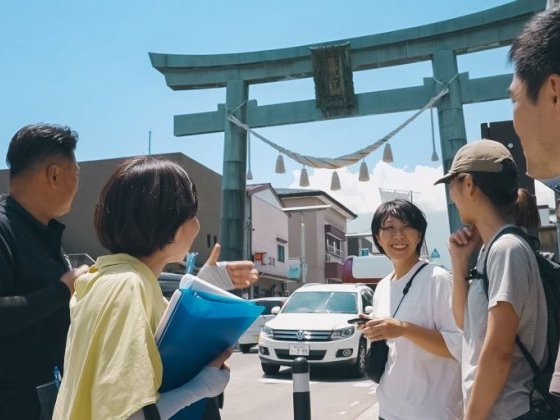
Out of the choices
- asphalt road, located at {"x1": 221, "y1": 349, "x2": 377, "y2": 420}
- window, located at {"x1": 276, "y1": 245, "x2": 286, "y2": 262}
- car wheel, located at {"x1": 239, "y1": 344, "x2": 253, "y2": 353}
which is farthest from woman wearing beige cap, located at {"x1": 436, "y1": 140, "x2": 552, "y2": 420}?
window, located at {"x1": 276, "y1": 245, "x2": 286, "y2": 262}

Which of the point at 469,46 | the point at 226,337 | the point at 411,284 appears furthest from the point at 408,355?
the point at 469,46

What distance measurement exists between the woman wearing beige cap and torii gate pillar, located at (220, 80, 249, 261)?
12.1m

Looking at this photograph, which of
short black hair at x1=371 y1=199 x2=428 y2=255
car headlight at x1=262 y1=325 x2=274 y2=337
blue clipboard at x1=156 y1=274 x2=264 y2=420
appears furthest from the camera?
car headlight at x1=262 y1=325 x2=274 y2=337

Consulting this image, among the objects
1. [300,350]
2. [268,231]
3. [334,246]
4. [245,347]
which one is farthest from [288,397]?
[334,246]

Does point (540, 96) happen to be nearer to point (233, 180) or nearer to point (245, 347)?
point (233, 180)

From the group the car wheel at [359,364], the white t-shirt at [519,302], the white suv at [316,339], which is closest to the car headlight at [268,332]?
the white suv at [316,339]

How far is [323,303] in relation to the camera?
436 inches

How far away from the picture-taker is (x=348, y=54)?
13422mm

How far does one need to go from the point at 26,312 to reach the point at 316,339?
27.3 ft

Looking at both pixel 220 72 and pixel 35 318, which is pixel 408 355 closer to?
pixel 35 318

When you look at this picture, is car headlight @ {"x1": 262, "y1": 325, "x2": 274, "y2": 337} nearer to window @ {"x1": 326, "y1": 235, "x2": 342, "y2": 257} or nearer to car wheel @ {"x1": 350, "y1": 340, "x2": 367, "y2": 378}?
car wheel @ {"x1": 350, "y1": 340, "x2": 367, "y2": 378}

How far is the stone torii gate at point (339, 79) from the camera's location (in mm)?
12281

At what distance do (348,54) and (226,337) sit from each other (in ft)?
41.4

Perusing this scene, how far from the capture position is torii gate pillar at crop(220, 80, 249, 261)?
45.9 ft
